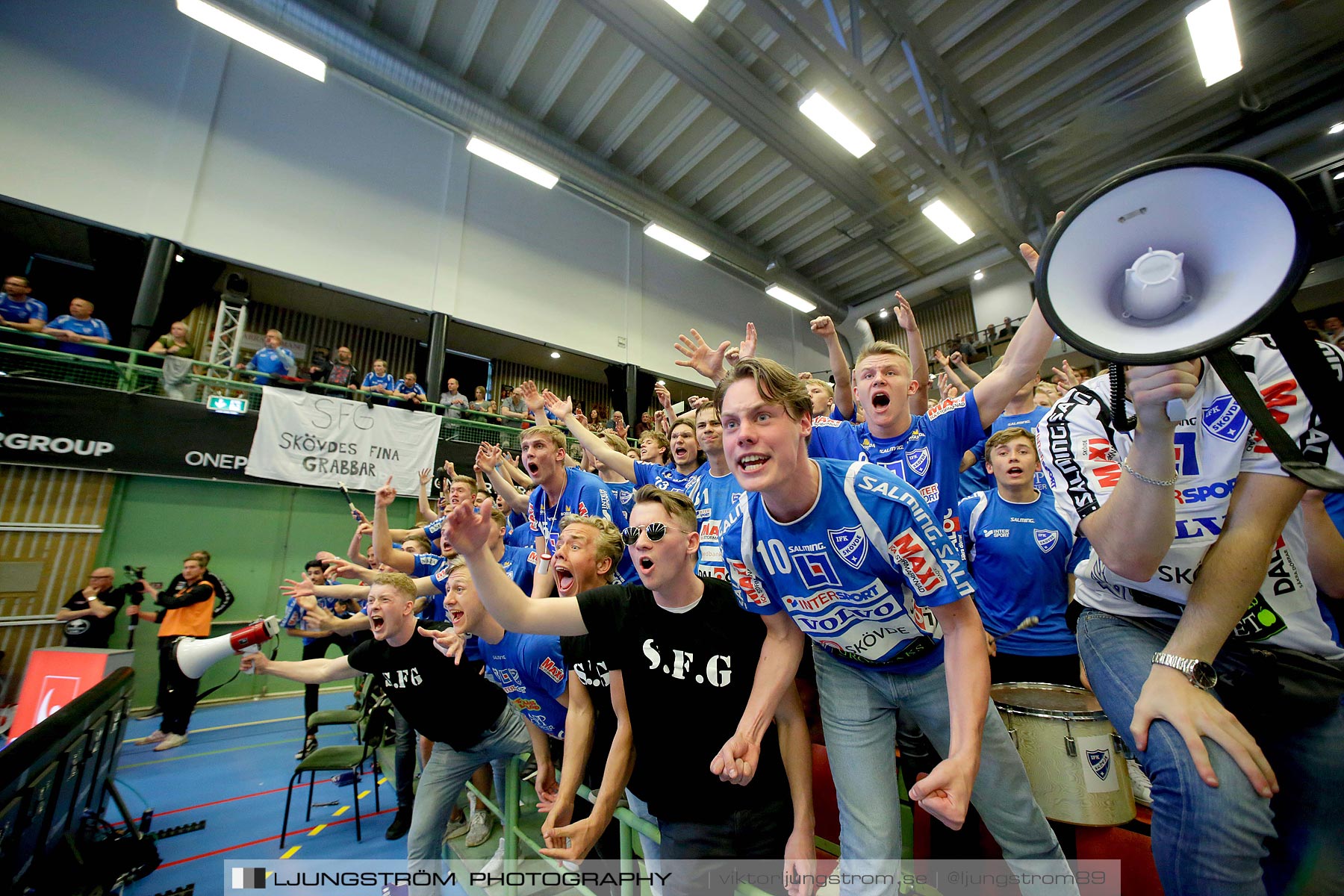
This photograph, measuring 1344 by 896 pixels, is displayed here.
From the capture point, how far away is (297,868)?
11.1 feet

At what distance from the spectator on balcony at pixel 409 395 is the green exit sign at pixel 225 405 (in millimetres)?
2106

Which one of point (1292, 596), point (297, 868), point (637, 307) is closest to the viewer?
point (1292, 596)

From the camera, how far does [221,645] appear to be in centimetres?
344

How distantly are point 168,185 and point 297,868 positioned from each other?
1001 centimetres

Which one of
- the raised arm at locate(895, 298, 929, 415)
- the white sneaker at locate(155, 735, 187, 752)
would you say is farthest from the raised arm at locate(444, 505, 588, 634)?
the white sneaker at locate(155, 735, 187, 752)

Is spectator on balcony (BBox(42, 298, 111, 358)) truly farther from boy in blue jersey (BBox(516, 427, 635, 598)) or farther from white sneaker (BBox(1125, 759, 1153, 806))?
white sneaker (BBox(1125, 759, 1153, 806))

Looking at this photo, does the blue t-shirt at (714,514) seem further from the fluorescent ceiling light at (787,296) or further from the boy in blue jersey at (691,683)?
the fluorescent ceiling light at (787,296)

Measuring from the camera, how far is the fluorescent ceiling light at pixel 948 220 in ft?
34.4

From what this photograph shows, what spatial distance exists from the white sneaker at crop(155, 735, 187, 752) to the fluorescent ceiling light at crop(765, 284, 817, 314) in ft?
44.6

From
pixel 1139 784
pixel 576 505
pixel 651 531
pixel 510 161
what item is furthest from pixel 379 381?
pixel 1139 784

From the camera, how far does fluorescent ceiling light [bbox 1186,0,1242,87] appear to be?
6691mm

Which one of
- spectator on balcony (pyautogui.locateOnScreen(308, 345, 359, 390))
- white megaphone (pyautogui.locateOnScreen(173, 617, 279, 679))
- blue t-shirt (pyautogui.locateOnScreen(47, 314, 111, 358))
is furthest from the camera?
spectator on balcony (pyautogui.locateOnScreen(308, 345, 359, 390))

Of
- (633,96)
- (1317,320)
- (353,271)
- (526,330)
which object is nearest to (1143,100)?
(1317,320)

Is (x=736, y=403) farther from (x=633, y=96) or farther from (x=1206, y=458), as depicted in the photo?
(x=633, y=96)
